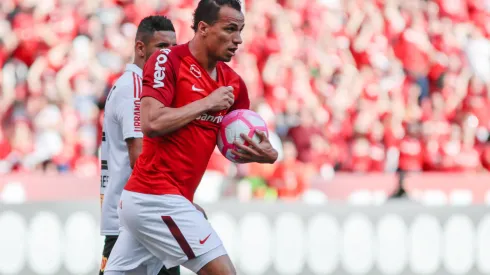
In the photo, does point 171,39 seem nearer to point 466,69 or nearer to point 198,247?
point 198,247

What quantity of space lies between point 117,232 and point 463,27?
31.0 feet

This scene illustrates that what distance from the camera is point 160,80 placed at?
15.3 feet

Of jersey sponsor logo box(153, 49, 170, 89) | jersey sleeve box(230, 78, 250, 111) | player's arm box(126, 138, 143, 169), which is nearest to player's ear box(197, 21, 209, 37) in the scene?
jersey sponsor logo box(153, 49, 170, 89)

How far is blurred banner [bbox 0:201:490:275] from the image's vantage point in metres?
9.03

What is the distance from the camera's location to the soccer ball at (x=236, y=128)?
4828 millimetres

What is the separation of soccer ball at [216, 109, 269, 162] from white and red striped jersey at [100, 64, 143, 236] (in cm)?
65

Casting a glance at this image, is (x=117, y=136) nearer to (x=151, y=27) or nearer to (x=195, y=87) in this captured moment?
(x=151, y=27)

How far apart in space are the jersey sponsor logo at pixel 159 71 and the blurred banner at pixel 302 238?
464 centimetres

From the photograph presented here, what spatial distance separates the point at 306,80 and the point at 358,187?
7.76 ft

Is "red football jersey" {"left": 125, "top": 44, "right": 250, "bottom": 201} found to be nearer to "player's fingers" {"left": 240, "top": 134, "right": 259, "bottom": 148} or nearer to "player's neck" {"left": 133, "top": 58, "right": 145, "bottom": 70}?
"player's fingers" {"left": 240, "top": 134, "right": 259, "bottom": 148}

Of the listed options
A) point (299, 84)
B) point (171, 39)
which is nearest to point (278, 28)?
point (299, 84)

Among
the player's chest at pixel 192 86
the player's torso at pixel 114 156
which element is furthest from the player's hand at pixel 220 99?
the player's torso at pixel 114 156

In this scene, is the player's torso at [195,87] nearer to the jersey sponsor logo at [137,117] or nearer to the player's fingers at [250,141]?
the player's fingers at [250,141]

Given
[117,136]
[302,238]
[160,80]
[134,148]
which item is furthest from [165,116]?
[302,238]
